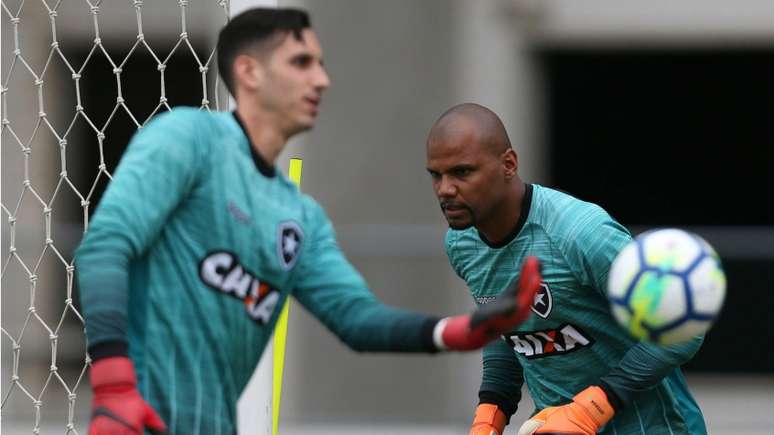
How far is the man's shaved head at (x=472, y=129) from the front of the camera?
173 inches

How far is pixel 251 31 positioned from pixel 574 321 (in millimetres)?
1335

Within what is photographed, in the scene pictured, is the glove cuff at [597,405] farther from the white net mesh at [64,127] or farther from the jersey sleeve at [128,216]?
the white net mesh at [64,127]

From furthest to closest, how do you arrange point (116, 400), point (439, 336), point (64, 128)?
1. point (64, 128)
2. point (439, 336)
3. point (116, 400)

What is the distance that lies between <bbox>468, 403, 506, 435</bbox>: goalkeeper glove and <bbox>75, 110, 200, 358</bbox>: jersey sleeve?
1624 millimetres

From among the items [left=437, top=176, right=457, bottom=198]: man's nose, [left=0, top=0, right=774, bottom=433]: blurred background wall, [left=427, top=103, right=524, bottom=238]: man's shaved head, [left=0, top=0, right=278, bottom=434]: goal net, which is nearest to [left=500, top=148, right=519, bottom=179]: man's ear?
[left=427, top=103, right=524, bottom=238]: man's shaved head

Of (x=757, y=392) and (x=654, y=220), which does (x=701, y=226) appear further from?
(x=757, y=392)

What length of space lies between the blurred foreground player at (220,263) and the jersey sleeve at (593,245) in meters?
0.83

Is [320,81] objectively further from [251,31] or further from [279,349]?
[279,349]

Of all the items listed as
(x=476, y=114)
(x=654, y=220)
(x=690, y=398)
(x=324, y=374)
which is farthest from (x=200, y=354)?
(x=654, y=220)

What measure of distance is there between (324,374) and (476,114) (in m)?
6.07

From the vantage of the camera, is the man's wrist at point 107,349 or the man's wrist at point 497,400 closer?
the man's wrist at point 107,349

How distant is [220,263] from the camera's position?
3494 mm

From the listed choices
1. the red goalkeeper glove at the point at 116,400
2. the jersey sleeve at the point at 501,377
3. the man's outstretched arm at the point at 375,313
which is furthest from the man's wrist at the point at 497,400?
the red goalkeeper glove at the point at 116,400

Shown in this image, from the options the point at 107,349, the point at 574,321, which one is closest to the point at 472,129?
the point at 574,321
